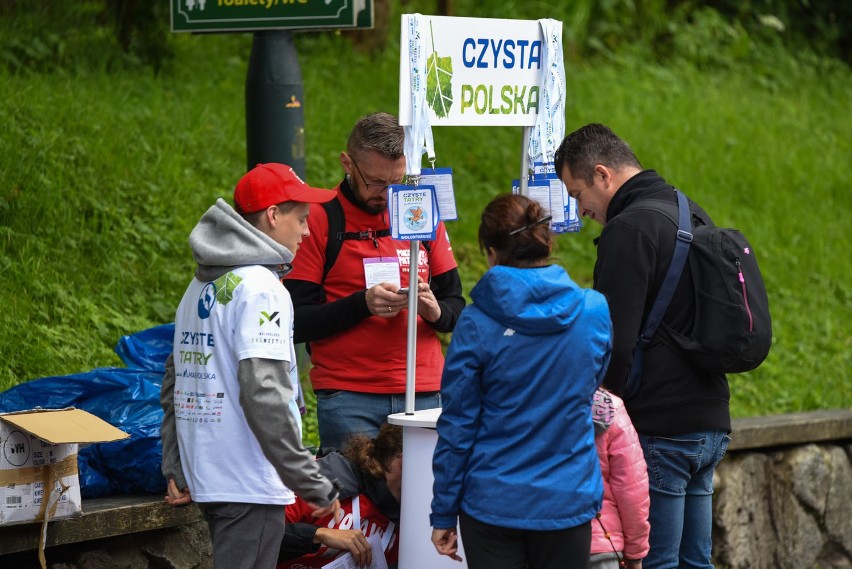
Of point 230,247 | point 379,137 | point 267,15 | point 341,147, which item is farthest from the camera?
point 341,147

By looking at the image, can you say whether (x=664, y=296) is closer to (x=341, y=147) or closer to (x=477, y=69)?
(x=477, y=69)

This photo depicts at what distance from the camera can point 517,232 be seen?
3.26 m

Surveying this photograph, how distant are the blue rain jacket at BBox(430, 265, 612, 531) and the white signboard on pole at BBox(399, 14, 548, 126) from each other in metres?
1.00

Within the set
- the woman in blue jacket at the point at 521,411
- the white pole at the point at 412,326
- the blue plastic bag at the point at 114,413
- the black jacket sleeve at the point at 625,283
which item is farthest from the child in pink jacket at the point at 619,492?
the blue plastic bag at the point at 114,413

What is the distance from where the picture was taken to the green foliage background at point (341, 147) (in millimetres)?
6301

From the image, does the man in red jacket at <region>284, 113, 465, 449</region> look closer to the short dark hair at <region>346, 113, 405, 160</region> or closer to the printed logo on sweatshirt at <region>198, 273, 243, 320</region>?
the short dark hair at <region>346, 113, 405, 160</region>

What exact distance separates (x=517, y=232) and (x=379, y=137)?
101 centimetres

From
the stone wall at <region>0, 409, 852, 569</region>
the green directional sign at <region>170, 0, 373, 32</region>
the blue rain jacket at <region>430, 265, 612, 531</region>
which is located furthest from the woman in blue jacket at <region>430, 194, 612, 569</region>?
the stone wall at <region>0, 409, 852, 569</region>

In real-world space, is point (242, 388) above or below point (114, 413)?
above

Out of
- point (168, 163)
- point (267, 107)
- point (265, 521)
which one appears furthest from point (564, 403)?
point (168, 163)

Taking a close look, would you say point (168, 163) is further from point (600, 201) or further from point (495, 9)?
point (495, 9)

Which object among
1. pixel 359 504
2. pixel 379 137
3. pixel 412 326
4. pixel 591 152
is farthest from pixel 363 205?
pixel 359 504

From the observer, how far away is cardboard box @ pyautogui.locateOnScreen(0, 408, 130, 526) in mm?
3645

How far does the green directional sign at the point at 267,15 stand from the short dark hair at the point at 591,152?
1480 mm
